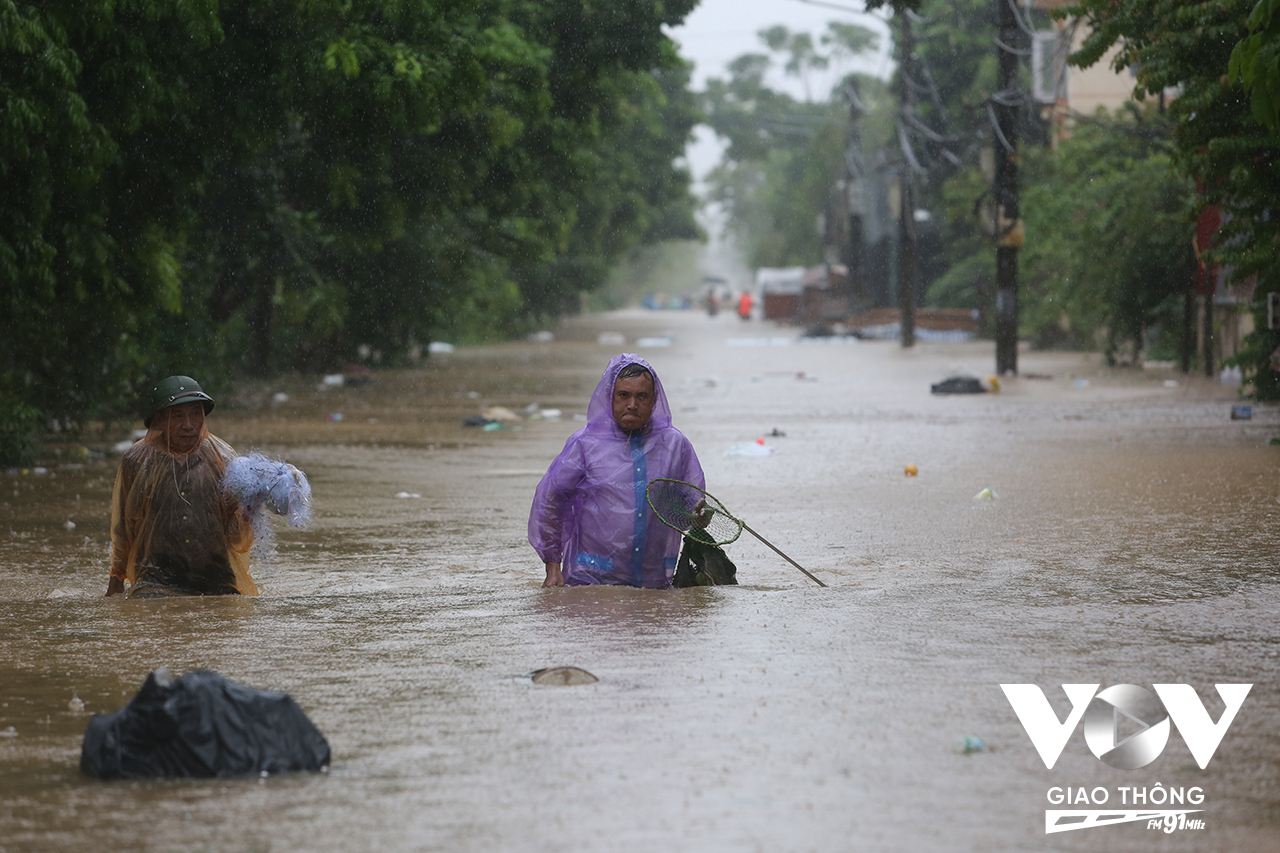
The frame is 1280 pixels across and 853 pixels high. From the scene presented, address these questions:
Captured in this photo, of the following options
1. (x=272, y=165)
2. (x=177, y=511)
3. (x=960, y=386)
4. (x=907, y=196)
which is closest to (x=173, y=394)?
Answer: (x=177, y=511)

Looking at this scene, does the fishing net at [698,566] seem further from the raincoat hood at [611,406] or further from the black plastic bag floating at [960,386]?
the black plastic bag floating at [960,386]

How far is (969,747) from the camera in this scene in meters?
4.88

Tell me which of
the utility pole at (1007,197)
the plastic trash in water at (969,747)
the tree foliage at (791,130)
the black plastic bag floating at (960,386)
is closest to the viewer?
the plastic trash in water at (969,747)

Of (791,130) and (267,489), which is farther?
(791,130)

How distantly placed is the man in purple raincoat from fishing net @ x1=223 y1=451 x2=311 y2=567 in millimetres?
1075

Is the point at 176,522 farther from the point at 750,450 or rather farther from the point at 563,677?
the point at 750,450

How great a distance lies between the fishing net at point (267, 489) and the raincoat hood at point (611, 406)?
52.7 inches

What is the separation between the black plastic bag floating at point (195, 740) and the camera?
186 inches

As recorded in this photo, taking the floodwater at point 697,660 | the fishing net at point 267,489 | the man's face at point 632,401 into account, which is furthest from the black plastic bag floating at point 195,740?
the man's face at point 632,401

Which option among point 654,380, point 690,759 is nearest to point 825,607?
point 654,380

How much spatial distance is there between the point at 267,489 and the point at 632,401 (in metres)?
1.69

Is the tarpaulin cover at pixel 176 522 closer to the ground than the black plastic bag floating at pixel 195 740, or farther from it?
farther from it

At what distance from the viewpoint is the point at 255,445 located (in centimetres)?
1719

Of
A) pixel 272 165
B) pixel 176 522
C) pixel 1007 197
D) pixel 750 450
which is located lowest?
pixel 750 450
